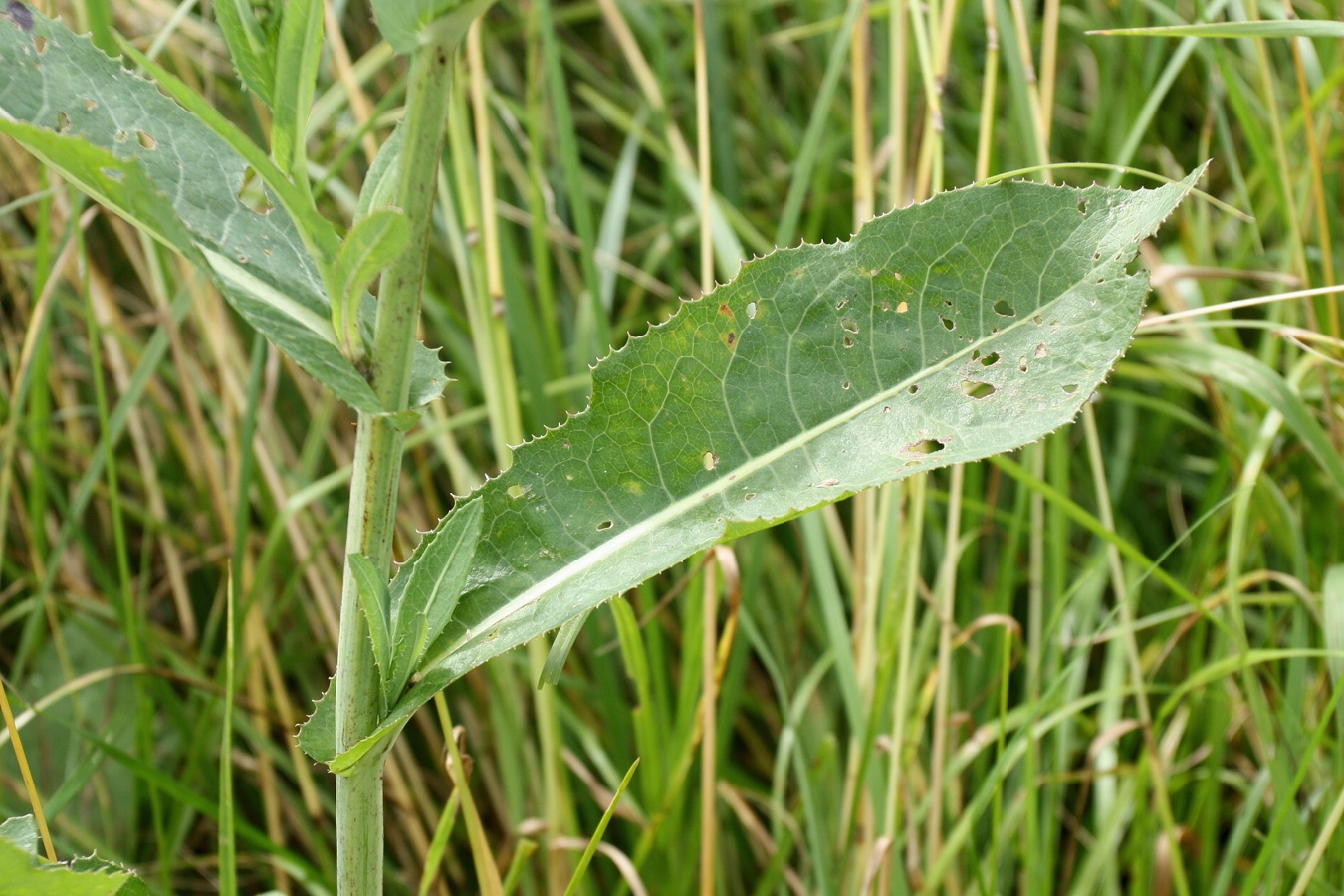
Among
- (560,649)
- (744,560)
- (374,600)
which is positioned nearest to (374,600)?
(374,600)

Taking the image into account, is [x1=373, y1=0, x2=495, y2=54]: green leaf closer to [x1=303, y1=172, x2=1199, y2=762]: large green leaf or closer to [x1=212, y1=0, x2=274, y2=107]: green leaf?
[x1=212, y1=0, x2=274, y2=107]: green leaf

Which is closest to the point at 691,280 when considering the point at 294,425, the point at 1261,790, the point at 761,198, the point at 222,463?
the point at 761,198

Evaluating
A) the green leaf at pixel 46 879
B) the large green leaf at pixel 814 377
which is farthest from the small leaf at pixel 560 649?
the green leaf at pixel 46 879

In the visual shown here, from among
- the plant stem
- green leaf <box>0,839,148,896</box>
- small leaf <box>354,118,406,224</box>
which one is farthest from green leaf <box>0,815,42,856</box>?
small leaf <box>354,118,406,224</box>

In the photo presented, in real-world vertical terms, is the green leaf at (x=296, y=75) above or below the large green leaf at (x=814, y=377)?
above

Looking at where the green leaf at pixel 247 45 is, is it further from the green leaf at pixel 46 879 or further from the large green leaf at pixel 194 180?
the green leaf at pixel 46 879

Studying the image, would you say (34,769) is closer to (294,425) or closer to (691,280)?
(294,425)
